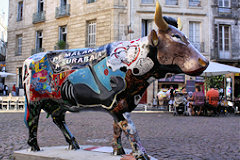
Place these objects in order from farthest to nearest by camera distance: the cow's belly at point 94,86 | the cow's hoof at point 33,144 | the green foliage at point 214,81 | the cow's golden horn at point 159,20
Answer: the green foliage at point 214,81, the cow's hoof at point 33,144, the cow's belly at point 94,86, the cow's golden horn at point 159,20

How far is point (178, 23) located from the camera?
299cm

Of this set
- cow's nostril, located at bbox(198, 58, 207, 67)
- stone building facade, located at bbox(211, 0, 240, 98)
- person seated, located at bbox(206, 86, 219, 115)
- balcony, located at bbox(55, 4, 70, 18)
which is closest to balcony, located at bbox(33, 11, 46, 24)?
balcony, located at bbox(55, 4, 70, 18)

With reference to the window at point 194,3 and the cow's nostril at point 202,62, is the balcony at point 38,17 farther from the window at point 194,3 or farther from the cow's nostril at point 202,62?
the cow's nostril at point 202,62

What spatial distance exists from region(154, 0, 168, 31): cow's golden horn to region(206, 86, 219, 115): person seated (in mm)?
9886

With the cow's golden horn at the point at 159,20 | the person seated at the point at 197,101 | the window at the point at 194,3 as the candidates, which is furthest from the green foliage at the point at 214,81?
the cow's golden horn at the point at 159,20

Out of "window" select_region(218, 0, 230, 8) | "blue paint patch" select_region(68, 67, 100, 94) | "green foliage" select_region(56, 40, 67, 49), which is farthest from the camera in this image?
"green foliage" select_region(56, 40, 67, 49)

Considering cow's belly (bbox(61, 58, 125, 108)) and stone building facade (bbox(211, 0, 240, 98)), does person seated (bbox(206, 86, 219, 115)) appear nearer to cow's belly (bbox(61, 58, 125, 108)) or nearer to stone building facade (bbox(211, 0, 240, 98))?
stone building facade (bbox(211, 0, 240, 98))

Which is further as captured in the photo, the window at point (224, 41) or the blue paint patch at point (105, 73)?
the window at point (224, 41)

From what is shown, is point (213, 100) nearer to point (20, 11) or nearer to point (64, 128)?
point (64, 128)

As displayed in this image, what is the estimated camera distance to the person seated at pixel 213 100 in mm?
11761

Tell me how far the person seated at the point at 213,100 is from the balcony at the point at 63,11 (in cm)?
1419

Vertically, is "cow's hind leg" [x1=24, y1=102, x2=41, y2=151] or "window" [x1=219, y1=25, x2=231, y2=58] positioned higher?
"window" [x1=219, y1=25, x2=231, y2=58]

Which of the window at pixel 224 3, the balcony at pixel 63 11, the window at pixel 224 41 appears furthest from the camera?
the balcony at pixel 63 11

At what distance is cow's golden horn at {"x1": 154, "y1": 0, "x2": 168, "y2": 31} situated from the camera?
99.6 inches
